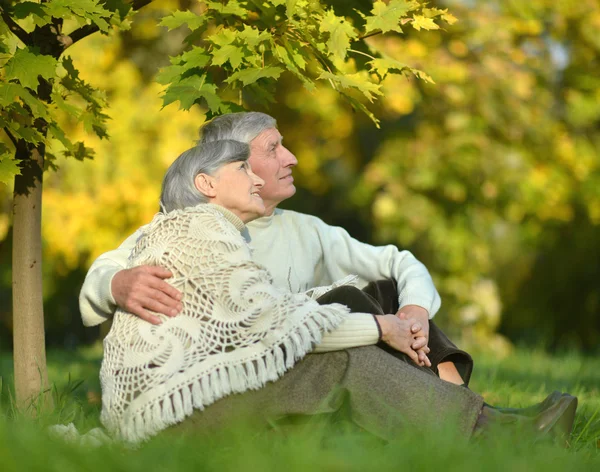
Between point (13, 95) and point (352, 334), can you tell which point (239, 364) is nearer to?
point (352, 334)

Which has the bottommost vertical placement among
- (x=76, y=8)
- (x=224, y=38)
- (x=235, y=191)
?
(x=235, y=191)

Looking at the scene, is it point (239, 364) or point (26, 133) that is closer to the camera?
point (239, 364)

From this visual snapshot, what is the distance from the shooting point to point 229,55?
11.1 feet

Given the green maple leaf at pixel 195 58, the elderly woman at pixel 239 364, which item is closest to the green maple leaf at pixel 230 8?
the green maple leaf at pixel 195 58

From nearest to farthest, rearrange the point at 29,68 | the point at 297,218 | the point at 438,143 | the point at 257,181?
the point at 29,68
the point at 257,181
the point at 297,218
the point at 438,143

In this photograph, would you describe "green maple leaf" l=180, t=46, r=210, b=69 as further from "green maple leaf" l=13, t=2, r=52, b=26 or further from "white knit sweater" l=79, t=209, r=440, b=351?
"white knit sweater" l=79, t=209, r=440, b=351

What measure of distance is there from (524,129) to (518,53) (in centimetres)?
81

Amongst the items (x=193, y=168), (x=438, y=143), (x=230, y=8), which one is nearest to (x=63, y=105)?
(x=193, y=168)

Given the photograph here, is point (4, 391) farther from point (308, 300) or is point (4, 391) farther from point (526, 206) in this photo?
point (526, 206)

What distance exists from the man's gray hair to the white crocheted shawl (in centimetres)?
75

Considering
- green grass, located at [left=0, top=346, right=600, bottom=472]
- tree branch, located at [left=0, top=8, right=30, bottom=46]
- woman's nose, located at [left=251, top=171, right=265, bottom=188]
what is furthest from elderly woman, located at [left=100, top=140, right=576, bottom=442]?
tree branch, located at [left=0, top=8, right=30, bottom=46]

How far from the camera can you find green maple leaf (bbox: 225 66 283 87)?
3.32 m

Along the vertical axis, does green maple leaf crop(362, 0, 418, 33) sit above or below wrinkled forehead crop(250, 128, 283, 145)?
above

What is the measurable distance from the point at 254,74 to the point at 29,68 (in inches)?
32.1
